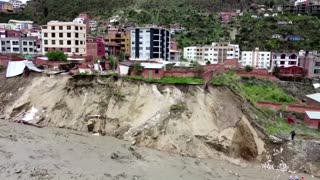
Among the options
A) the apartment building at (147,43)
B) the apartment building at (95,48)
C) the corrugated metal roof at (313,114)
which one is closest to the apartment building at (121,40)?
the apartment building at (147,43)

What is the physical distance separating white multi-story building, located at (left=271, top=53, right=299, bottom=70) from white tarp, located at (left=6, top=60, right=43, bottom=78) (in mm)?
40995

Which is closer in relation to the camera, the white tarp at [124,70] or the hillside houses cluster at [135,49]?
the white tarp at [124,70]

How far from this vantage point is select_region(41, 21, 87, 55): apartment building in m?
51.7

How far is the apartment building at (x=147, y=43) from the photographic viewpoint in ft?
194

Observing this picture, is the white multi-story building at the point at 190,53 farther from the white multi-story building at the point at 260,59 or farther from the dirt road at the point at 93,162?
the dirt road at the point at 93,162

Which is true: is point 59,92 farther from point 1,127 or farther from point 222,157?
point 222,157

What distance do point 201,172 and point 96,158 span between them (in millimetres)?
6715

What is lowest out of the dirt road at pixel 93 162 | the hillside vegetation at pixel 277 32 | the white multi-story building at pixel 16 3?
the dirt road at pixel 93 162

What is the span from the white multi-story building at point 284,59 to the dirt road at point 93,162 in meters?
42.1

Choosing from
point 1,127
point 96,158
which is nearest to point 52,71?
point 1,127

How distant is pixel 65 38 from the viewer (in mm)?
51781

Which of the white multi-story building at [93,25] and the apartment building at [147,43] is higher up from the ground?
the white multi-story building at [93,25]

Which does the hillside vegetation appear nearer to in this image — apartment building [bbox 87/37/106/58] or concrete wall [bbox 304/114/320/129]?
apartment building [bbox 87/37/106/58]

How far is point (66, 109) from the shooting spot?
31.2 m
